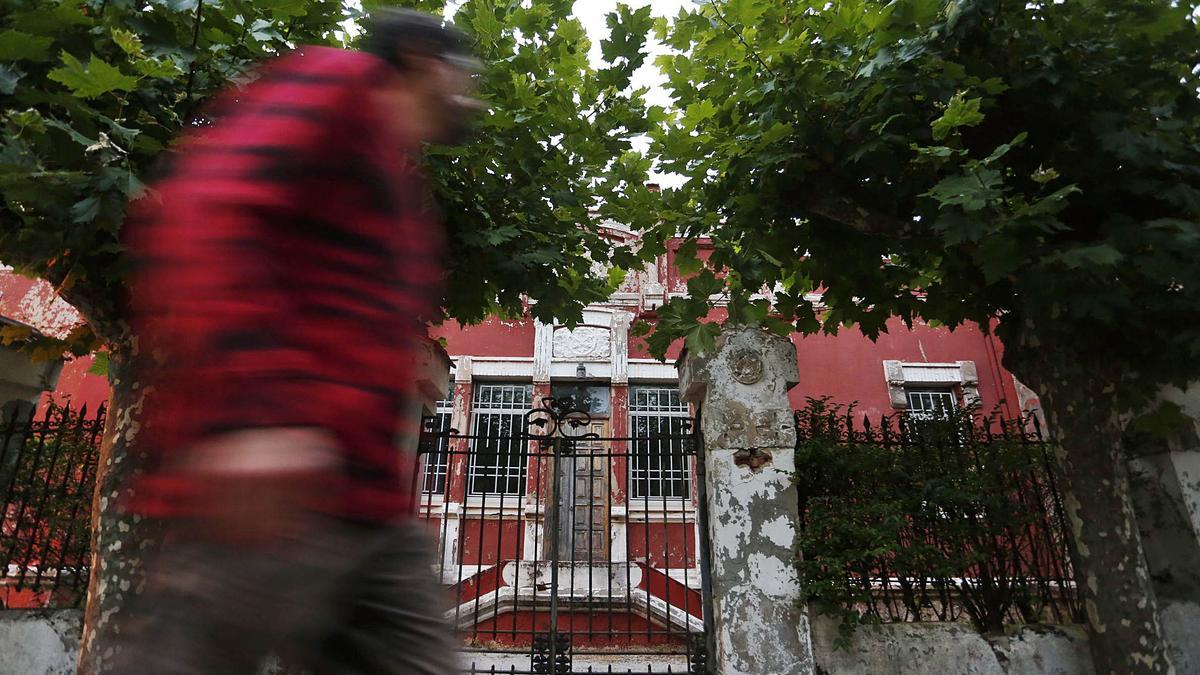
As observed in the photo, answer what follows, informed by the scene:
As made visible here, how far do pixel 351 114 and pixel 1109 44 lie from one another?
13.7ft

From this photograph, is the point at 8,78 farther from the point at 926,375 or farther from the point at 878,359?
the point at 926,375

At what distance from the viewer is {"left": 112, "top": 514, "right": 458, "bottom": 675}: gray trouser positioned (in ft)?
4.10

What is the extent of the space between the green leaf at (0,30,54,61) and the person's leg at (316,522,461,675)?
→ 2.92m

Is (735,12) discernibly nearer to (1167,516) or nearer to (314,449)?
(314,449)

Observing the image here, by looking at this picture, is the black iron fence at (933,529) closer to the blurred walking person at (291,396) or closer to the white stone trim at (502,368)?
the blurred walking person at (291,396)

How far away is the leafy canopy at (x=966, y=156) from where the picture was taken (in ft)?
11.6

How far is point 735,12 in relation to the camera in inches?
163

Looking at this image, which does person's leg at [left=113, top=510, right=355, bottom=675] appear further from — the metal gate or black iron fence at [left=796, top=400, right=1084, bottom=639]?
the metal gate

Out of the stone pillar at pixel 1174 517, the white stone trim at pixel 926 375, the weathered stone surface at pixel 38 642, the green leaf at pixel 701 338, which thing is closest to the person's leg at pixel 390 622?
the green leaf at pixel 701 338

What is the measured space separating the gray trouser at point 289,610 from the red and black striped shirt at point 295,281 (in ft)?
0.30

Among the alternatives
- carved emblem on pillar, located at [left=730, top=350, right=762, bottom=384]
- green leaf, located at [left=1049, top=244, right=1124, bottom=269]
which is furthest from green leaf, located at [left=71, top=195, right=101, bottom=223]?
green leaf, located at [left=1049, top=244, right=1124, bottom=269]

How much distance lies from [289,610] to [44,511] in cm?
547

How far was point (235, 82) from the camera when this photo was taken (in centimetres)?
341

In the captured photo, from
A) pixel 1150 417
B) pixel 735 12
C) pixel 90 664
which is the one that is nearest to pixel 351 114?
pixel 90 664
